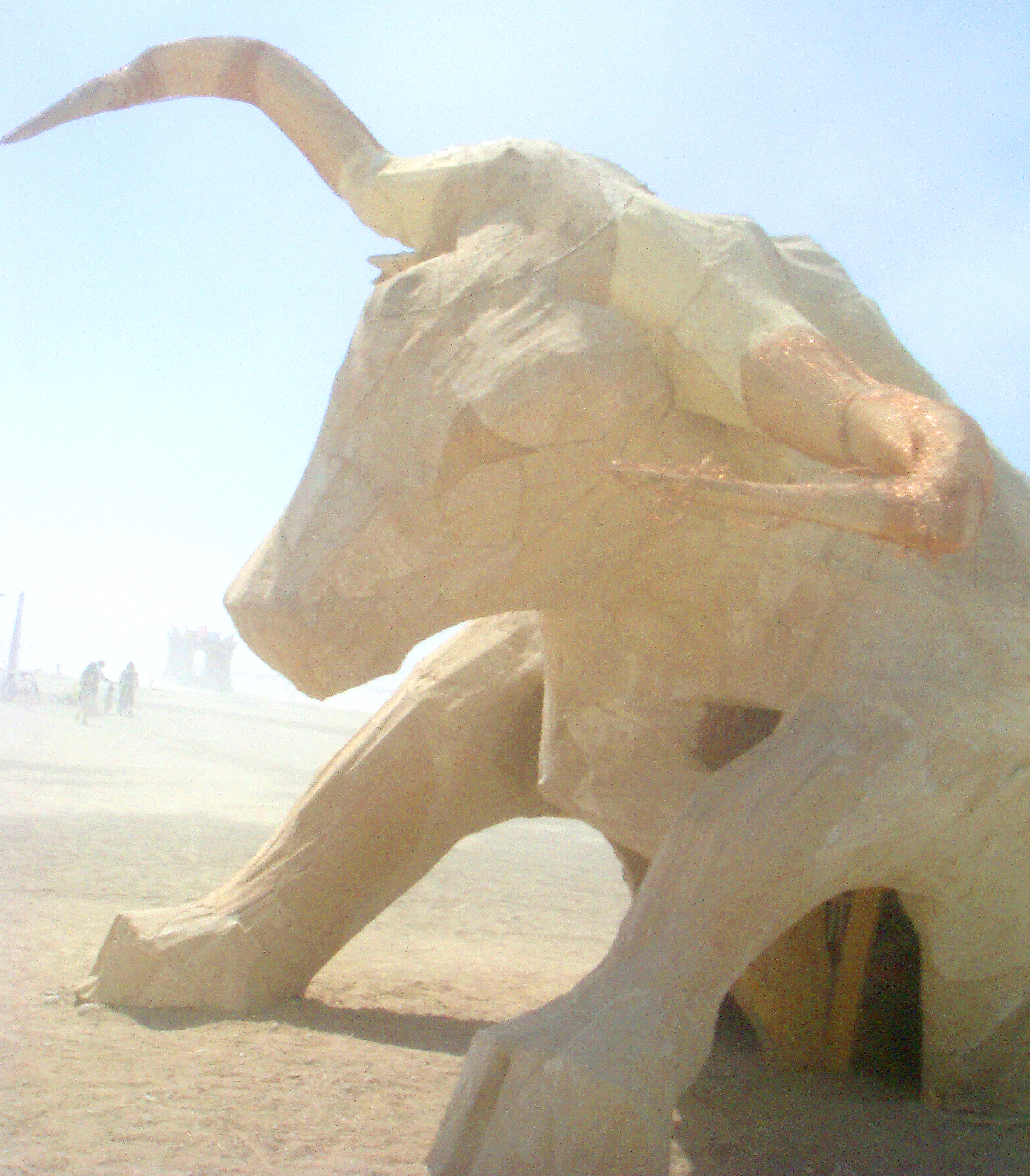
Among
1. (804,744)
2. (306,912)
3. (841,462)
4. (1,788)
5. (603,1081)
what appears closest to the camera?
(603,1081)

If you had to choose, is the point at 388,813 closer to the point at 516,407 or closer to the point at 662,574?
the point at 662,574

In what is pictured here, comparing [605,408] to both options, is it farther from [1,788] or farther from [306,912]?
[1,788]

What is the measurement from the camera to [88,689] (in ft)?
46.6

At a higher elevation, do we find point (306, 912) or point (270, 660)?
point (270, 660)

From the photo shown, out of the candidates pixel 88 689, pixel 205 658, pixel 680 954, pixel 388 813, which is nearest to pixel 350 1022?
pixel 388 813

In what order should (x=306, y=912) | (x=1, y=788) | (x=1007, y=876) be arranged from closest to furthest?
(x=1007, y=876)
(x=306, y=912)
(x=1, y=788)

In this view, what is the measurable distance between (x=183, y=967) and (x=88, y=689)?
39.0ft

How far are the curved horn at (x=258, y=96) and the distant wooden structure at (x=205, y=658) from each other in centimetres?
3274

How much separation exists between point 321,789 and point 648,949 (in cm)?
160

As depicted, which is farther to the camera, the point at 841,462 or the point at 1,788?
the point at 1,788

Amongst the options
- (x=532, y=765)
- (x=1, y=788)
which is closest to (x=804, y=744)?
(x=532, y=765)

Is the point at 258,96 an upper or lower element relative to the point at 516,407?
upper

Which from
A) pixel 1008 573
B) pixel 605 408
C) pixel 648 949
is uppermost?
pixel 605 408

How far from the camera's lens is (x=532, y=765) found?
3.39 meters
